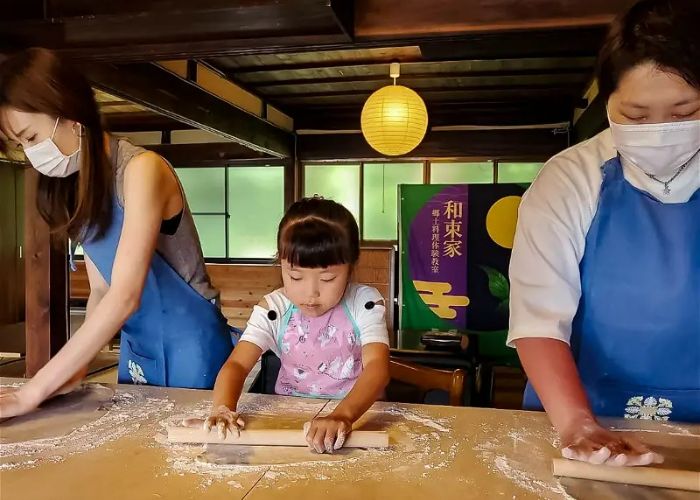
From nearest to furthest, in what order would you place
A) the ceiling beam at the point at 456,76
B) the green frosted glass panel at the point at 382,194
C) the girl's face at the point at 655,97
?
the girl's face at the point at 655,97 < the ceiling beam at the point at 456,76 < the green frosted glass panel at the point at 382,194

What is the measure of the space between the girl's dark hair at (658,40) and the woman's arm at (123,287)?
3.34ft

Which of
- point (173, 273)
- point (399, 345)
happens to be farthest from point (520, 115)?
point (173, 273)

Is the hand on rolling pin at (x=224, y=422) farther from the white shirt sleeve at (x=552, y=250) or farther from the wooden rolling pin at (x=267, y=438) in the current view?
the white shirt sleeve at (x=552, y=250)

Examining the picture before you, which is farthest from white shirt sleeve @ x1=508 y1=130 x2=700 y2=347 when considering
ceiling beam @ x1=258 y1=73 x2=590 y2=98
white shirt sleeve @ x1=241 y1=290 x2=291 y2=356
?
ceiling beam @ x1=258 y1=73 x2=590 y2=98

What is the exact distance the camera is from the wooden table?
0.90 m

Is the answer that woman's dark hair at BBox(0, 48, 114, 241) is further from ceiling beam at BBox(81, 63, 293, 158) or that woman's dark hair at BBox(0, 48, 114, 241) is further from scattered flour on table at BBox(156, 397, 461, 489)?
ceiling beam at BBox(81, 63, 293, 158)

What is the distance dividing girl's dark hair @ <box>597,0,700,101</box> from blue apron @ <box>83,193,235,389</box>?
1.09 metres

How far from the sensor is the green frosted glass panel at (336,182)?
6.89 m

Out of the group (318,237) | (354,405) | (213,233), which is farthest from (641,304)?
(213,233)

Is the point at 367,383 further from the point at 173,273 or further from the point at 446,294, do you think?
the point at 446,294

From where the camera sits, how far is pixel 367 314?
1.60 meters

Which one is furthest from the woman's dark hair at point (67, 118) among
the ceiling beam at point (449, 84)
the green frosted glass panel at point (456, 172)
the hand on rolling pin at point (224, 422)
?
the green frosted glass panel at point (456, 172)

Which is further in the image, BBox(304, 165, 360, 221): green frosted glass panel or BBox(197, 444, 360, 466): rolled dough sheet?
BBox(304, 165, 360, 221): green frosted glass panel

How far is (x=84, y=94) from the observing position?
4.58ft
